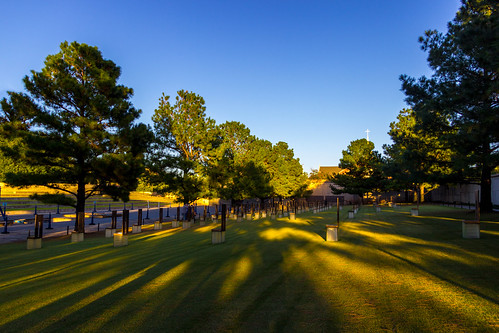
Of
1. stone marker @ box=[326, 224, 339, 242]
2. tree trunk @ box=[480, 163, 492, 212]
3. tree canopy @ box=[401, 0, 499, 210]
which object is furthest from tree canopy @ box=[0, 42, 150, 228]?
tree trunk @ box=[480, 163, 492, 212]

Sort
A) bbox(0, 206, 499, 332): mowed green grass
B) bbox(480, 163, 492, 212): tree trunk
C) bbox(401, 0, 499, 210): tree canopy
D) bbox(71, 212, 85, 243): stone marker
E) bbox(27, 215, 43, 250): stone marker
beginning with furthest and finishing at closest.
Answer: bbox(480, 163, 492, 212): tree trunk < bbox(71, 212, 85, 243): stone marker < bbox(27, 215, 43, 250): stone marker < bbox(401, 0, 499, 210): tree canopy < bbox(0, 206, 499, 332): mowed green grass

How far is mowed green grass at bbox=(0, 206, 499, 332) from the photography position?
4.46 meters

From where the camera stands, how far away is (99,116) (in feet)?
64.1

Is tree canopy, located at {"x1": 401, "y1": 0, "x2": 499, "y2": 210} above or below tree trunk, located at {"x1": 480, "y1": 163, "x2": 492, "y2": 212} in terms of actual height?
above

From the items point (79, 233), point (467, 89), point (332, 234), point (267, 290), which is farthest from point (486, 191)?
point (79, 233)

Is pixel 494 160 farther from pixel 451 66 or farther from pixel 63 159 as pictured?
pixel 63 159

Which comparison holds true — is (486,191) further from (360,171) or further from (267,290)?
(360,171)

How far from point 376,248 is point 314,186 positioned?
178 feet

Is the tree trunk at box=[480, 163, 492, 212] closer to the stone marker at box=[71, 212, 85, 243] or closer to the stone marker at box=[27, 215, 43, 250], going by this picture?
the stone marker at box=[71, 212, 85, 243]

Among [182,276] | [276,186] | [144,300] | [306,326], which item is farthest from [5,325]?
[276,186]

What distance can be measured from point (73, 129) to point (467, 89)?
21.2 meters

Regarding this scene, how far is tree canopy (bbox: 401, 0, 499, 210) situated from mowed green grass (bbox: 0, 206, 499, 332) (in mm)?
5308

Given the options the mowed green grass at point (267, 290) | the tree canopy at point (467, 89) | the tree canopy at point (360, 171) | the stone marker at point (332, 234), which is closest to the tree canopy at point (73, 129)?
the mowed green grass at point (267, 290)

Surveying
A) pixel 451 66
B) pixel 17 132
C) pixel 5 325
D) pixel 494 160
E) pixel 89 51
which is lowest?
pixel 5 325
